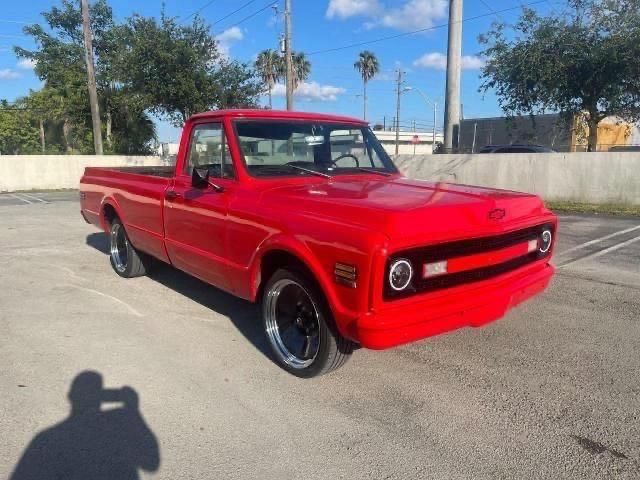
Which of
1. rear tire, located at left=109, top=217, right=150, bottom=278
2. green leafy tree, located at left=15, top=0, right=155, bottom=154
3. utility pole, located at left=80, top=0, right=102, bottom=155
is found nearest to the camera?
rear tire, located at left=109, top=217, right=150, bottom=278

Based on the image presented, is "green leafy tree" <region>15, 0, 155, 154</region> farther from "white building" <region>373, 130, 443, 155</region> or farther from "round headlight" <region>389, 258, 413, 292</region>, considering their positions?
"white building" <region>373, 130, 443, 155</region>

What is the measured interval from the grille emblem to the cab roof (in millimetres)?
2021

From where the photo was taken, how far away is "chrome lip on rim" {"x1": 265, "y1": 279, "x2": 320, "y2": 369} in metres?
3.50

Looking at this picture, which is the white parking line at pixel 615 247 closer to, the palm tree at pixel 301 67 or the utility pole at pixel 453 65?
the utility pole at pixel 453 65

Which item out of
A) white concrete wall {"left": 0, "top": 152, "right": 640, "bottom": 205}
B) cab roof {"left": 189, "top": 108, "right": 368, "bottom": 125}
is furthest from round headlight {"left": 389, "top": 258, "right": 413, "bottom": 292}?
white concrete wall {"left": 0, "top": 152, "right": 640, "bottom": 205}

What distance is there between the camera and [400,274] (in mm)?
2893

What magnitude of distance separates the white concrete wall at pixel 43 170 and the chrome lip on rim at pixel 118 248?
14.9 m

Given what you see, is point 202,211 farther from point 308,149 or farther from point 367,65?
point 367,65

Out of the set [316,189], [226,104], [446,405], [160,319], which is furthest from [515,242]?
[226,104]

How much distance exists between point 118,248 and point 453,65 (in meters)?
13.1

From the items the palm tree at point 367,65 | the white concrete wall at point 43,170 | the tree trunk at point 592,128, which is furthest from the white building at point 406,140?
the tree trunk at point 592,128

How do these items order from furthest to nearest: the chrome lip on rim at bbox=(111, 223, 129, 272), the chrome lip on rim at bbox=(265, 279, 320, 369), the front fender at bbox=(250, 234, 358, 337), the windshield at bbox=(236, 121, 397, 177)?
the chrome lip on rim at bbox=(111, 223, 129, 272) → the windshield at bbox=(236, 121, 397, 177) → the chrome lip on rim at bbox=(265, 279, 320, 369) → the front fender at bbox=(250, 234, 358, 337)

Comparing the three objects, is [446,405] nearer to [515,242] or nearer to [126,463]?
[515,242]

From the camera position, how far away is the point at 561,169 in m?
13.4
